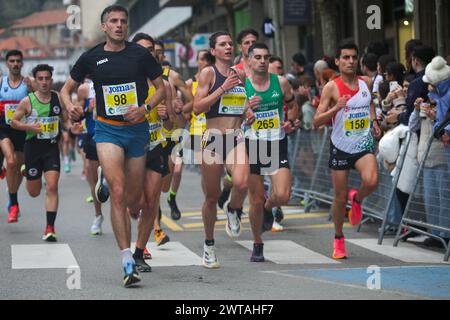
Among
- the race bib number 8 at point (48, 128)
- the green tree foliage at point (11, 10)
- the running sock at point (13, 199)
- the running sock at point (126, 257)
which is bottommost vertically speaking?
the running sock at point (13, 199)

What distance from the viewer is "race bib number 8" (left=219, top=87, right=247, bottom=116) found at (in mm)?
10914

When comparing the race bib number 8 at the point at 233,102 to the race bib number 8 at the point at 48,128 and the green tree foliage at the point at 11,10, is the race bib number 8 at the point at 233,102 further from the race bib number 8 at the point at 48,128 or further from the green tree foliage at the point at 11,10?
the green tree foliage at the point at 11,10

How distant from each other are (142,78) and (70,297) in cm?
206

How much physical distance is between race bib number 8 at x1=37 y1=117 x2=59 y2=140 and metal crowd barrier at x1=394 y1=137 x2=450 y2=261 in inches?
159

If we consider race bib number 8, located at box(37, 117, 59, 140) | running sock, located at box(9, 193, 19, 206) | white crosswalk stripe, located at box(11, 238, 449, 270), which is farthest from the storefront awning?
white crosswalk stripe, located at box(11, 238, 449, 270)

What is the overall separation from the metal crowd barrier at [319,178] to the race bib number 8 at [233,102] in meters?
2.79

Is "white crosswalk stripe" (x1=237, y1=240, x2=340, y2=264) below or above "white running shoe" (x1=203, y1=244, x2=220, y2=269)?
below

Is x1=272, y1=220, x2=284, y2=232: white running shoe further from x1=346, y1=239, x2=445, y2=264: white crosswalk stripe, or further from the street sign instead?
the street sign

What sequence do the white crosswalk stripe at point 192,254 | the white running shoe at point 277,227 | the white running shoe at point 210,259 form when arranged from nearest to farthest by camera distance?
1. the white running shoe at point 210,259
2. the white crosswalk stripe at point 192,254
3. the white running shoe at point 277,227

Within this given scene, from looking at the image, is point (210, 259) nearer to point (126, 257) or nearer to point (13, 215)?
point (126, 257)

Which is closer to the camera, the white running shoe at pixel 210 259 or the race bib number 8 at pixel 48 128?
the white running shoe at pixel 210 259

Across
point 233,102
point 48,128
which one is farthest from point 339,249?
point 48,128

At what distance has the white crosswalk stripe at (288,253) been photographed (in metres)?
11.2

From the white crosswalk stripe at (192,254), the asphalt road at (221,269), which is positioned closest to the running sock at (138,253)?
the asphalt road at (221,269)
